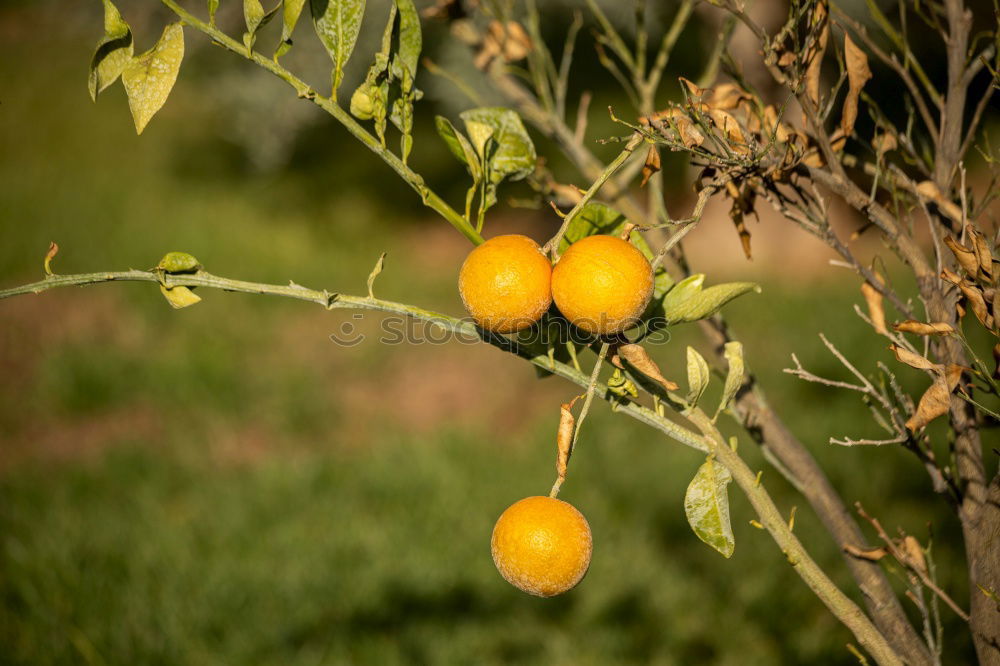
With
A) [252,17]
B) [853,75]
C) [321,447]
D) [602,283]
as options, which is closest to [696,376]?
[602,283]

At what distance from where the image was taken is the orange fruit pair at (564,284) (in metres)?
0.58

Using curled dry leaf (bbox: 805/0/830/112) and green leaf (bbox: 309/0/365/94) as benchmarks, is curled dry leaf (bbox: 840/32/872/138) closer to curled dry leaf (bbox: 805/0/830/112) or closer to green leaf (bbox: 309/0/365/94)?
curled dry leaf (bbox: 805/0/830/112)

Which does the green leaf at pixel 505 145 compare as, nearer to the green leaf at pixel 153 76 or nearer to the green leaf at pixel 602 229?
the green leaf at pixel 602 229

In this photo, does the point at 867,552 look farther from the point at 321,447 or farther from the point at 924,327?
the point at 321,447

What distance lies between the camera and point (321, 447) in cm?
296

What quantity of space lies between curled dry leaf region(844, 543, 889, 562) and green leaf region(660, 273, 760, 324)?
1.02 ft

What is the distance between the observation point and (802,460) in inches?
34.6

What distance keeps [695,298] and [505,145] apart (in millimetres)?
238

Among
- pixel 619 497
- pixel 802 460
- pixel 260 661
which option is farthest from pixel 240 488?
pixel 802 460

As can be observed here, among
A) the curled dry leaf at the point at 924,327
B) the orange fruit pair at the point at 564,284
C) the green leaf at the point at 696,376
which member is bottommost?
the green leaf at the point at 696,376

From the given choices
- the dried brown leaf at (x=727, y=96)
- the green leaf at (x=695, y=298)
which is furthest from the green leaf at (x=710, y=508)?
the dried brown leaf at (x=727, y=96)

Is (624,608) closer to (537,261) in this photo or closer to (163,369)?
(537,261)

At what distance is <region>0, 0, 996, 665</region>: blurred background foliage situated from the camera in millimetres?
1901

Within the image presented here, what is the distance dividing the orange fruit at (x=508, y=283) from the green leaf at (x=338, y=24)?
0.70 ft
